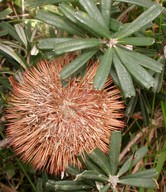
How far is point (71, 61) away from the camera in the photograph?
67.2 inches

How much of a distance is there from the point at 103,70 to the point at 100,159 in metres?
0.36

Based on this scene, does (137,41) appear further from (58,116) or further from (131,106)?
(131,106)

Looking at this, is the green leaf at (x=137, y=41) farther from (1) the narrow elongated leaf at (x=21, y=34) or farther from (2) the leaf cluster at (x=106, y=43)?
(1) the narrow elongated leaf at (x=21, y=34)

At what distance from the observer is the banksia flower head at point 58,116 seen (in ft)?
5.45

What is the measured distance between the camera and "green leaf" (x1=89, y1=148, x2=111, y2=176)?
67.7 inches

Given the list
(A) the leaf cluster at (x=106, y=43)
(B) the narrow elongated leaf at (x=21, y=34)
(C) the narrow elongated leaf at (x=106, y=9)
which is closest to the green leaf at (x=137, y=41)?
(A) the leaf cluster at (x=106, y=43)

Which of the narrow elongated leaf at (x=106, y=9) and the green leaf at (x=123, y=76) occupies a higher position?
the narrow elongated leaf at (x=106, y=9)

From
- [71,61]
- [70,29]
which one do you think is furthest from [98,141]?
[70,29]

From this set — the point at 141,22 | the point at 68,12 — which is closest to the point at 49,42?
the point at 68,12

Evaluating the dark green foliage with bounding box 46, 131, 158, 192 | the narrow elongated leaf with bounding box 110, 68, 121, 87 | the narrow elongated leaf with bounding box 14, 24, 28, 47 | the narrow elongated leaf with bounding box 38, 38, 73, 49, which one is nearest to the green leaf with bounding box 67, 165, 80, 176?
the dark green foliage with bounding box 46, 131, 158, 192

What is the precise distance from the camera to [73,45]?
64.2 inches

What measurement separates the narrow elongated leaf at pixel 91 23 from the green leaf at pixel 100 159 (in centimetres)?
43

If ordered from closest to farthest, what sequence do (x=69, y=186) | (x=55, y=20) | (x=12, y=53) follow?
(x=55, y=20)
(x=69, y=186)
(x=12, y=53)

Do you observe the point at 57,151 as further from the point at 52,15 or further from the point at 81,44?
the point at 52,15
